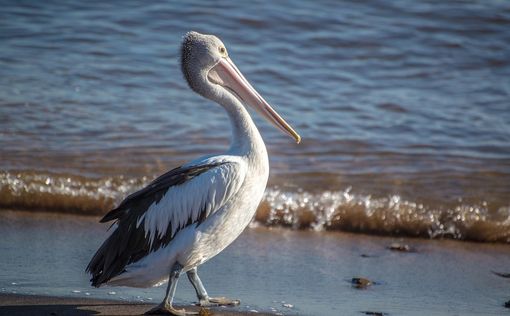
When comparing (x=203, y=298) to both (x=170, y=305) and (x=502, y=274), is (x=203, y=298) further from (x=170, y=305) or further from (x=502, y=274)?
(x=502, y=274)

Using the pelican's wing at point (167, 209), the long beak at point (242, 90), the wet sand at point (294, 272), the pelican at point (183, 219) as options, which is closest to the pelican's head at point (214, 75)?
the long beak at point (242, 90)

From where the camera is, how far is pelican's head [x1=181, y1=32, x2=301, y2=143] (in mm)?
5590

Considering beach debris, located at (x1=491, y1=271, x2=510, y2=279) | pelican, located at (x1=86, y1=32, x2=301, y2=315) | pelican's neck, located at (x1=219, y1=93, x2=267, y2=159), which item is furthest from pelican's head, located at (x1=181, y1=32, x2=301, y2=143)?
beach debris, located at (x1=491, y1=271, x2=510, y2=279)

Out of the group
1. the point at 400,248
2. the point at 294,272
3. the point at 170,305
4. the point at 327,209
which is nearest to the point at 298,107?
the point at 327,209

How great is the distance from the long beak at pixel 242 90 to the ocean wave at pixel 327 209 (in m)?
2.06

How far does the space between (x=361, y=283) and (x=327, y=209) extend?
179 centimetres

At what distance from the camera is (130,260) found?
519cm

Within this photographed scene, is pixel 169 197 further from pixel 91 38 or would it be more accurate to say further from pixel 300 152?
pixel 91 38

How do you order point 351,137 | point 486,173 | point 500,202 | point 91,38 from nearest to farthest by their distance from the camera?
point 500,202 < point 486,173 < point 351,137 < point 91,38

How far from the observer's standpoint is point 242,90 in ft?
18.6

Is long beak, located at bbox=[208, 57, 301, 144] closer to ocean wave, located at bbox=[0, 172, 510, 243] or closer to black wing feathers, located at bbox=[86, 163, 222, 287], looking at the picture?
black wing feathers, located at bbox=[86, 163, 222, 287]

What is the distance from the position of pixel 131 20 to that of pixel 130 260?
8039mm

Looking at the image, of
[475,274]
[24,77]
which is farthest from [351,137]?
[24,77]

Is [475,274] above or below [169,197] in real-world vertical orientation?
below
